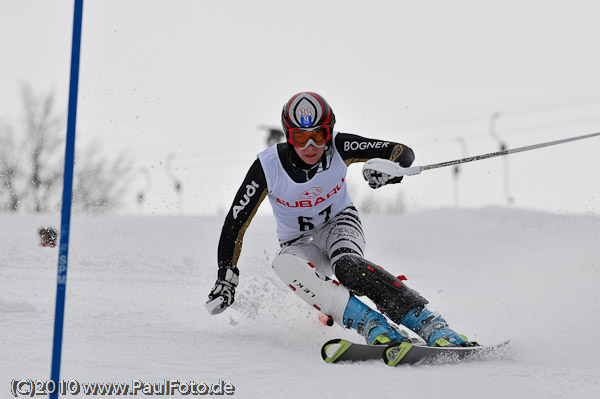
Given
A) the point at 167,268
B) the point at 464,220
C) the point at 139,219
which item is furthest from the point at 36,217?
the point at 464,220

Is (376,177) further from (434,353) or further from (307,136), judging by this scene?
(434,353)

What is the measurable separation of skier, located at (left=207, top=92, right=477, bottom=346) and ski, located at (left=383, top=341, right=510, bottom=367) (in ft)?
0.32

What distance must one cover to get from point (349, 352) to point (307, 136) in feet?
4.85

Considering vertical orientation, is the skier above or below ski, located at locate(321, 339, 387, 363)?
above

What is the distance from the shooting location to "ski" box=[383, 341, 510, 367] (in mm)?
3166

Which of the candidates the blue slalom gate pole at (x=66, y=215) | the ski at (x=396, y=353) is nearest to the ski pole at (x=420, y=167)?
the ski at (x=396, y=353)

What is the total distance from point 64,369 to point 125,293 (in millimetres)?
2847

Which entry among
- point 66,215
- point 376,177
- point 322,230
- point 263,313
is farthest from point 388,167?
point 66,215

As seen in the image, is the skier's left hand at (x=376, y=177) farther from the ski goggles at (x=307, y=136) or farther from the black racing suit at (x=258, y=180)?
the ski goggles at (x=307, y=136)

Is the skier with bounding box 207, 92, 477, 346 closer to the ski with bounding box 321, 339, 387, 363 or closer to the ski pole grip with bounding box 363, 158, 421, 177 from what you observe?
the ski pole grip with bounding box 363, 158, 421, 177

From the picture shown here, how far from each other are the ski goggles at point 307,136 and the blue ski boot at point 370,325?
3.39 feet

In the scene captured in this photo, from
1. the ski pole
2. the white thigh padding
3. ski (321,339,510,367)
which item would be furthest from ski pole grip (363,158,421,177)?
ski (321,339,510,367)

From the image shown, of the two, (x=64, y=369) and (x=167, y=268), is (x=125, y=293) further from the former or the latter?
(x=64, y=369)

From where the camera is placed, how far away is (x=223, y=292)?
13.2ft
